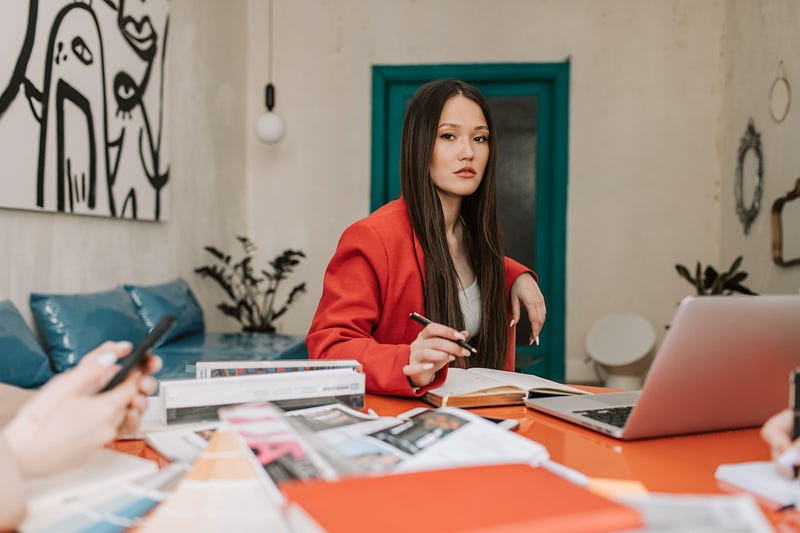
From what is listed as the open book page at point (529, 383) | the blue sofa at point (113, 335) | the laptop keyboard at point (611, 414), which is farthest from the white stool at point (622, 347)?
the laptop keyboard at point (611, 414)

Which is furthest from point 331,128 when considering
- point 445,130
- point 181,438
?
point 181,438

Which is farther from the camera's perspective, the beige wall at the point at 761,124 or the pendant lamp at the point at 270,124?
the pendant lamp at the point at 270,124

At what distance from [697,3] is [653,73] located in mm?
537

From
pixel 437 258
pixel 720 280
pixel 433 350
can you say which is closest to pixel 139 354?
pixel 433 350

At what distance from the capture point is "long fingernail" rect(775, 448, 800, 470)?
67cm

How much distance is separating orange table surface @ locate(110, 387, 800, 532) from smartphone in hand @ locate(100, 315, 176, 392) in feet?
0.60

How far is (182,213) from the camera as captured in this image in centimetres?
390

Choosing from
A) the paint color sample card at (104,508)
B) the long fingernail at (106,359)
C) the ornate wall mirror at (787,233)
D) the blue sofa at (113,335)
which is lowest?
the blue sofa at (113,335)

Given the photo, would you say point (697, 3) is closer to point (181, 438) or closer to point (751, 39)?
point (751, 39)

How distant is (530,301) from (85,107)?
218 cm

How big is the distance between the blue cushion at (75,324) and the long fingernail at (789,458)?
227cm

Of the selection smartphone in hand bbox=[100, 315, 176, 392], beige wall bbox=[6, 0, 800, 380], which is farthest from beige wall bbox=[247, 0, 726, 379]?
smartphone in hand bbox=[100, 315, 176, 392]

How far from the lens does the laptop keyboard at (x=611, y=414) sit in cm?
98

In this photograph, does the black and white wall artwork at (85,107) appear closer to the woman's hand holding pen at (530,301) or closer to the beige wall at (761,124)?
the woman's hand holding pen at (530,301)
